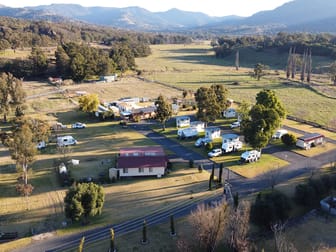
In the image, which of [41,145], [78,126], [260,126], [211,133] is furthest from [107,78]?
[260,126]

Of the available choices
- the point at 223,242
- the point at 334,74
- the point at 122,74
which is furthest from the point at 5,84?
the point at 334,74

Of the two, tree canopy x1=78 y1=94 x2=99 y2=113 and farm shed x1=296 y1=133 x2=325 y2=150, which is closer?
farm shed x1=296 y1=133 x2=325 y2=150

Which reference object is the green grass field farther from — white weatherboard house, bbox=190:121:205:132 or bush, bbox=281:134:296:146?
bush, bbox=281:134:296:146

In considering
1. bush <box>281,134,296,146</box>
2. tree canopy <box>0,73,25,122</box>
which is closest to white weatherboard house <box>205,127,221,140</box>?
bush <box>281,134,296,146</box>

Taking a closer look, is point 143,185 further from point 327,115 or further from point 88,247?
point 327,115

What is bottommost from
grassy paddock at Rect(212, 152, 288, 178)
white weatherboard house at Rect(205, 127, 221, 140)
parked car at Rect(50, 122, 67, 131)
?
grassy paddock at Rect(212, 152, 288, 178)

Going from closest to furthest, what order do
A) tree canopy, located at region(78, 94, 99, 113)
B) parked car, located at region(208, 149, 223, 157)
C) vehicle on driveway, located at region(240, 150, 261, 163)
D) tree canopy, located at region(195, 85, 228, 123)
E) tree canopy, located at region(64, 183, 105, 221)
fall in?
tree canopy, located at region(64, 183, 105, 221)
vehicle on driveway, located at region(240, 150, 261, 163)
parked car, located at region(208, 149, 223, 157)
tree canopy, located at region(195, 85, 228, 123)
tree canopy, located at region(78, 94, 99, 113)

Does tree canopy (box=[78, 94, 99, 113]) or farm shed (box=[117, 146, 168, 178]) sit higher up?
tree canopy (box=[78, 94, 99, 113])
